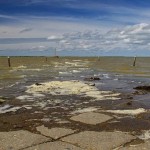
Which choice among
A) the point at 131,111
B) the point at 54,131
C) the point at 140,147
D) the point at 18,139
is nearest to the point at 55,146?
the point at 18,139

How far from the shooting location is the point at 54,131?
734 cm

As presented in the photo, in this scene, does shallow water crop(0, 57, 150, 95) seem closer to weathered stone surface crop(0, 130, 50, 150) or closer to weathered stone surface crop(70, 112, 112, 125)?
weathered stone surface crop(70, 112, 112, 125)

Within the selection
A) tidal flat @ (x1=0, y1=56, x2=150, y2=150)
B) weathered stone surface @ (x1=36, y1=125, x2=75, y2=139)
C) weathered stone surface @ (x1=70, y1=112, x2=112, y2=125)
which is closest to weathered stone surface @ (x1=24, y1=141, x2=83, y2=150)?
tidal flat @ (x1=0, y1=56, x2=150, y2=150)

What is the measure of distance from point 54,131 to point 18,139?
1.00 meters

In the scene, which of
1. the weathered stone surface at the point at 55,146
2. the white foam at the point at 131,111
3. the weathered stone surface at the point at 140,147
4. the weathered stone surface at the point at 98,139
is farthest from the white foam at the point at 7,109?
the weathered stone surface at the point at 140,147

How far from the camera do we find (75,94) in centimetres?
1368

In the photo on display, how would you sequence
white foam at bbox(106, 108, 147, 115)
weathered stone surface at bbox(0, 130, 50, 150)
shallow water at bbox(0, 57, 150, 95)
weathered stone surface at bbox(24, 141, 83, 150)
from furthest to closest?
1. shallow water at bbox(0, 57, 150, 95)
2. white foam at bbox(106, 108, 147, 115)
3. weathered stone surface at bbox(0, 130, 50, 150)
4. weathered stone surface at bbox(24, 141, 83, 150)

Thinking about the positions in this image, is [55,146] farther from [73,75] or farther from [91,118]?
[73,75]

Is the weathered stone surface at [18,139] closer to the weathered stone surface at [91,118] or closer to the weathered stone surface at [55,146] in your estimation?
the weathered stone surface at [55,146]

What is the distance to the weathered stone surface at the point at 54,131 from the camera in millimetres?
6992

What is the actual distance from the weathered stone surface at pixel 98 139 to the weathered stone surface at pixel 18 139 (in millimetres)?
602

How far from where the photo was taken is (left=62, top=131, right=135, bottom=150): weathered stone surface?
622 centimetres

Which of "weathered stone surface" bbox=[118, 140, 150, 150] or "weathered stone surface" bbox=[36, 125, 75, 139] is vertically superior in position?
"weathered stone surface" bbox=[36, 125, 75, 139]

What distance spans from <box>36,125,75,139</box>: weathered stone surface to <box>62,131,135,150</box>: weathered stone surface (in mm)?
270
